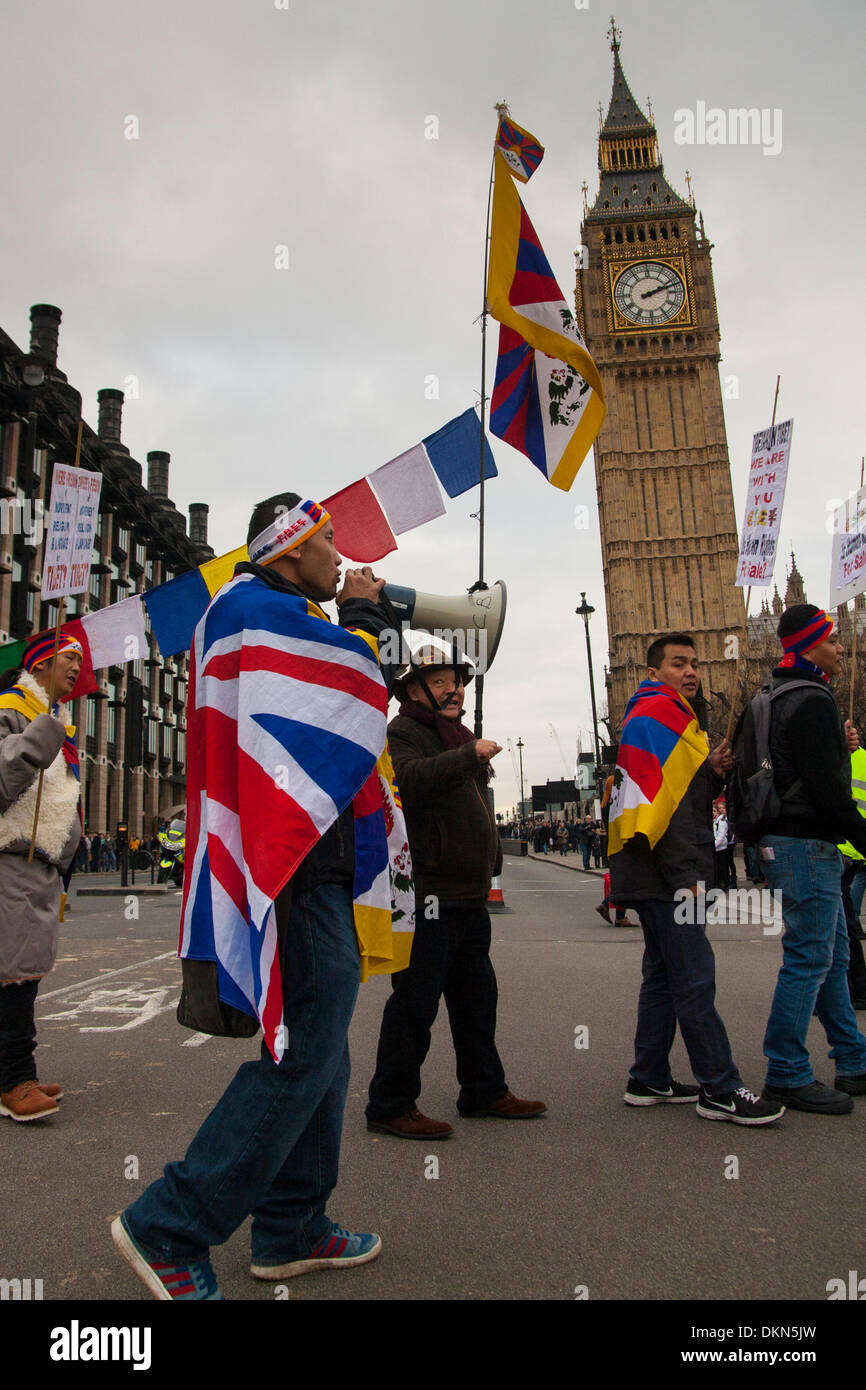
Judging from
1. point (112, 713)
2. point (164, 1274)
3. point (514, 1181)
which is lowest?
point (514, 1181)

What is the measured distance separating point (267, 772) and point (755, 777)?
2.71 m

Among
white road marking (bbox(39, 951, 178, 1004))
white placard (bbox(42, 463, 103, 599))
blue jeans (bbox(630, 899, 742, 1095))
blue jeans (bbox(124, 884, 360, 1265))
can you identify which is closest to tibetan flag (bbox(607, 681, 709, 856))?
blue jeans (bbox(630, 899, 742, 1095))

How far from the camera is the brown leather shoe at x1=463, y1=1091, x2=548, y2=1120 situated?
421 centimetres

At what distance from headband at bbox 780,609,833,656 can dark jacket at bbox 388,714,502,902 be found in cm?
160

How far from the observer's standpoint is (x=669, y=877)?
4305 millimetres

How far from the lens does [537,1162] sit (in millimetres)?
3562

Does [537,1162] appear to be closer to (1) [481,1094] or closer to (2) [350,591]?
(1) [481,1094]

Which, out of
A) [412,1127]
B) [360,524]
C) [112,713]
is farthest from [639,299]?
[412,1127]

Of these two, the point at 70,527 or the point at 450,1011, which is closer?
the point at 450,1011

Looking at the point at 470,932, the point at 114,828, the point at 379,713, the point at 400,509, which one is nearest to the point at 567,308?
the point at 400,509

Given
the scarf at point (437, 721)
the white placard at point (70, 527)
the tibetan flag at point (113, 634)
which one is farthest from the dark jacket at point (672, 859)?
the white placard at point (70, 527)

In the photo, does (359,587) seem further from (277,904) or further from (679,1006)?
(679,1006)

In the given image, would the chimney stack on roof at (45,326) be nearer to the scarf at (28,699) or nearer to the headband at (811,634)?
the scarf at (28,699)
